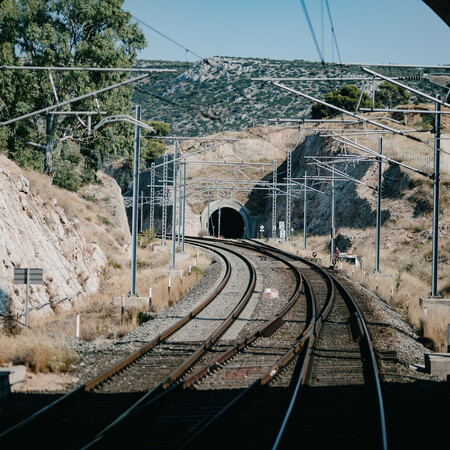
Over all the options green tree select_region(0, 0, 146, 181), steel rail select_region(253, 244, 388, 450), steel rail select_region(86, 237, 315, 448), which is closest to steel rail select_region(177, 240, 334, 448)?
steel rail select_region(86, 237, 315, 448)

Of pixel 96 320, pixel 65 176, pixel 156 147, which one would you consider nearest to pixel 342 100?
pixel 156 147

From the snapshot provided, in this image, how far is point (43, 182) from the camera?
2947cm

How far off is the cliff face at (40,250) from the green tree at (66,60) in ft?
26.7


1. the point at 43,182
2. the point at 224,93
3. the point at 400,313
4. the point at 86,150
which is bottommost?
the point at 400,313

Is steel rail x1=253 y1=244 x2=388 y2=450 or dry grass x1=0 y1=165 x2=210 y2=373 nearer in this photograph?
steel rail x1=253 y1=244 x2=388 y2=450

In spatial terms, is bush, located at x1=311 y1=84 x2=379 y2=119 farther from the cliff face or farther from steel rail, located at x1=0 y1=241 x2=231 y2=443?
steel rail, located at x1=0 y1=241 x2=231 y2=443

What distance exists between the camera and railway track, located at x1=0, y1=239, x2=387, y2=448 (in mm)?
8125

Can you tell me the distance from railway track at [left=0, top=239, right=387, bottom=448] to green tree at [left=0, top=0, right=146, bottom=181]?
2105cm

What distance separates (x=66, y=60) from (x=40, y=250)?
53.8ft

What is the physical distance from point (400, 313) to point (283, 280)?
7767 millimetres

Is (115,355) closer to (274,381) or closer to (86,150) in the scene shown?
(274,381)

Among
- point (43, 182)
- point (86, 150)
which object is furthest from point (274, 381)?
point (86, 150)

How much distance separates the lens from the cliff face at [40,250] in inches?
768

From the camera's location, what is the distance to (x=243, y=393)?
9.88 metres
